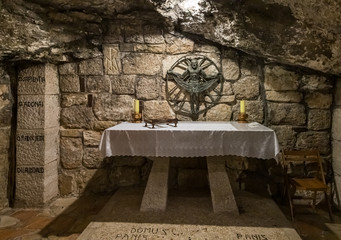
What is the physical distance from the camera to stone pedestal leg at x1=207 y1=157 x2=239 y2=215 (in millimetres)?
2375

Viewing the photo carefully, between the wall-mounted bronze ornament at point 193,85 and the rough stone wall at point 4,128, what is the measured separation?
1836 millimetres

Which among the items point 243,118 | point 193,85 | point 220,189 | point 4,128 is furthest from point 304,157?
point 4,128

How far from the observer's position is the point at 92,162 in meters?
3.02

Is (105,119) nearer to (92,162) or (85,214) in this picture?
(92,162)

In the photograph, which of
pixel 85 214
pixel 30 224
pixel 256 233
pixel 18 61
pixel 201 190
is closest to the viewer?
pixel 256 233

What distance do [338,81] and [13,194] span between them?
13.0 ft

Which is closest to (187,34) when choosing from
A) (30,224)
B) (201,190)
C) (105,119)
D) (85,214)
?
(105,119)

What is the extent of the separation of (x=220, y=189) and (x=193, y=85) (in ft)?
4.08

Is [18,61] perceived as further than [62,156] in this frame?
No

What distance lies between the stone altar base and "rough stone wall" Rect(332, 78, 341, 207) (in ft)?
2.79

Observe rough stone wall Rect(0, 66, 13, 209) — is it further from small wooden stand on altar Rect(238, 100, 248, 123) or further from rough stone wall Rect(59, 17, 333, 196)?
small wooden stand on altar Rect(238, 100, 248, 123)

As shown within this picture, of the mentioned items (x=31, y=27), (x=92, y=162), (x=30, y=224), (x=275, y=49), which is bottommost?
(x=30, y=224)

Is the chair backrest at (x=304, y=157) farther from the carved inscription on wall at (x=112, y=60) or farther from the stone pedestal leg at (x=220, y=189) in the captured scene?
the carved inscription on wall at (x=112, y=60)

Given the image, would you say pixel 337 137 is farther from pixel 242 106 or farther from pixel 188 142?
pixel 188 142
